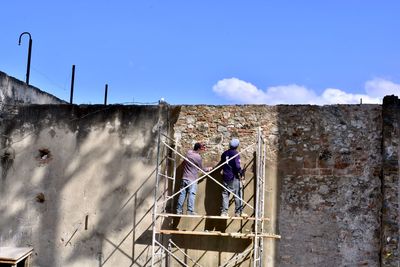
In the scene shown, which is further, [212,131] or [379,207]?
[212,131]

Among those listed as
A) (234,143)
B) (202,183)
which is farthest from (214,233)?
(234,143)

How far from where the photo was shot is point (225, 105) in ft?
34.4

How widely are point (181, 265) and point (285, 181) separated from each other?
2.41 metres

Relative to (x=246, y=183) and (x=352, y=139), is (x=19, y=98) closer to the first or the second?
(x=246, y=183)

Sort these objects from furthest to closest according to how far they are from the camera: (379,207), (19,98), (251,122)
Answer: (19,98) < (251,122) < (379,207)

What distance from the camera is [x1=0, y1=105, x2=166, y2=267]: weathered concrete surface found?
34.2 ft

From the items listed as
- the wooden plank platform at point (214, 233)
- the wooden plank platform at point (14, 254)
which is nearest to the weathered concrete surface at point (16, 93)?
the wooden plank platform at point (14, 254)

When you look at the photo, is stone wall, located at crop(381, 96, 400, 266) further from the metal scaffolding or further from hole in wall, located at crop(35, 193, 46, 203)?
hole in wall, located at crop(35, 193, 46, 203)

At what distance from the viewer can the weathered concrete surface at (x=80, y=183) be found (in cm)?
1044

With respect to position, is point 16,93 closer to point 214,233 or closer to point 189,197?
point 189,197

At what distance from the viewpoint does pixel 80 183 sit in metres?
10.7

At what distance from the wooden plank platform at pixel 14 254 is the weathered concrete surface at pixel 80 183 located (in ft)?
0.54

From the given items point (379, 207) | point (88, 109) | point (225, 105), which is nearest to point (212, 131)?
point (225, 105)

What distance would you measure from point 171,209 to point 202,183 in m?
A: 0.75
